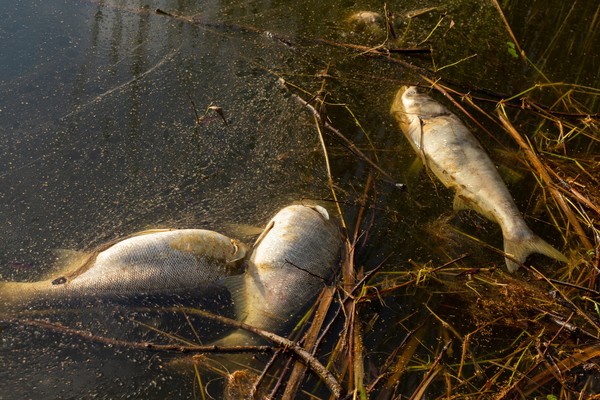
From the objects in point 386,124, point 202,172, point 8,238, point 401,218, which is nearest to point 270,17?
point 386,124

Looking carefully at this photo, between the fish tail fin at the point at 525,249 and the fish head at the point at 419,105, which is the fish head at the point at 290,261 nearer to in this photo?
the fish tail fin at the point at 525,249

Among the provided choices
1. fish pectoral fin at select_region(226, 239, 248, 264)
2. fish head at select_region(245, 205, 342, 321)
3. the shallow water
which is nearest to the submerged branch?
the shallow water

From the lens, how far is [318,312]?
137 inches

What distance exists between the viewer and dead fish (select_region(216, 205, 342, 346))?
3391 millimetres

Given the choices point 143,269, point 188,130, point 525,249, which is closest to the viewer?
point 143,269

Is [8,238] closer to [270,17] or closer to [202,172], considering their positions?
[202,172]

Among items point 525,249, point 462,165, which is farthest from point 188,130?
point 525,249

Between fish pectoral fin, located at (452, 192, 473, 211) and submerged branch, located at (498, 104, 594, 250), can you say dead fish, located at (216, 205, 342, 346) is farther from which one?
submerged branch, located at (498, 104, 594, 250)

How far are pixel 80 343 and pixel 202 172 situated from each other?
139cm

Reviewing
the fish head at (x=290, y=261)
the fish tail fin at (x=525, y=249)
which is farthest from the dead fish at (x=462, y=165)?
the fish head at (x=290, y=261)

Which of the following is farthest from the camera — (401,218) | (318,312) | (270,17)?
(270,17)

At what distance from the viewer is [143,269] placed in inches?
133

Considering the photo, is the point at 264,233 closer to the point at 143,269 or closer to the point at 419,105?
the point at 143,269

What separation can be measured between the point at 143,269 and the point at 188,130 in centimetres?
140
